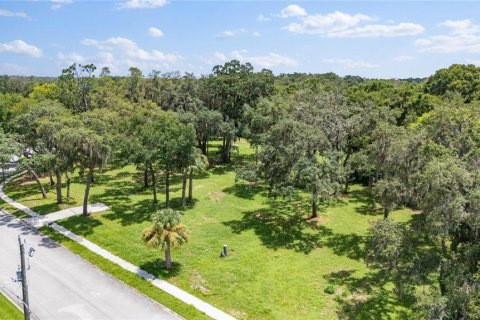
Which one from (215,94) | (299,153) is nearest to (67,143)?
(299,153)

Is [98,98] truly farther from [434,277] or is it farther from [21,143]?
[434,277]

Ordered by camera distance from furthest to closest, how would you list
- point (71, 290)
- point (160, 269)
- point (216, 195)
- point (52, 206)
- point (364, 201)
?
point (216, 195) → point (364, 201) → point (52, 206) → point (160, 269) → point (71, 290)

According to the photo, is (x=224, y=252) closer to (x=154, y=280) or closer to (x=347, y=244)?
(x=154, y=280)

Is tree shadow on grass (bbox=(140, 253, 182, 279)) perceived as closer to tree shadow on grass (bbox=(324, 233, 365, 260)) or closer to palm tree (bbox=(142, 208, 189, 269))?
palm tree (bbox=(142, 208, 189, 269))

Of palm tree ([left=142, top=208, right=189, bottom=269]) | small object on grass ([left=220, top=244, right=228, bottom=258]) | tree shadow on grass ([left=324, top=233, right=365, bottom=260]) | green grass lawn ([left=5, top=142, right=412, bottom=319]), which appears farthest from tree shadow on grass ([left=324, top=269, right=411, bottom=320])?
palm tree ([left=142, top=208, right=189, bottom=269])

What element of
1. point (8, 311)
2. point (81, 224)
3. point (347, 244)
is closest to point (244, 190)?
point (347, 244)

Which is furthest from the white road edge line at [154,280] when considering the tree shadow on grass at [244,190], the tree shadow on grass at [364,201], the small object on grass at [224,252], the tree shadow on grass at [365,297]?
the tree shadow on grass at [364,201]
